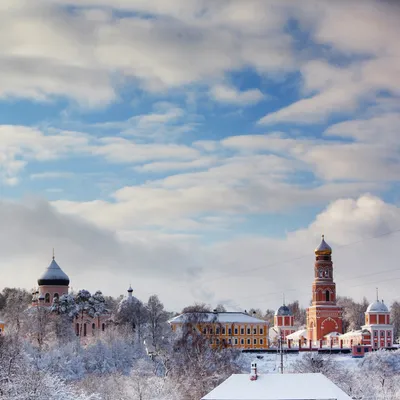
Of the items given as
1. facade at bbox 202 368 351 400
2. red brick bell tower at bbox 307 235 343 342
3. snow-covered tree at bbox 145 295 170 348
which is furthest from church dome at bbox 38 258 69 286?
facade at bbox 202 368 351 400

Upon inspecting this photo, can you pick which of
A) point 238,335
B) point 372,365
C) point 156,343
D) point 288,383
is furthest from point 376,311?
point 288,383

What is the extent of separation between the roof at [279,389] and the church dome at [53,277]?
67.6 meters

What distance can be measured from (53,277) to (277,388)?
7013cm

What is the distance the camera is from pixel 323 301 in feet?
415

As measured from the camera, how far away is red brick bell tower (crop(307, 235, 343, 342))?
126312 millimetres

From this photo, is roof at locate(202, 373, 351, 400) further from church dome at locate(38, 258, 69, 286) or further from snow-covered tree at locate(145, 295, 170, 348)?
church dome at locate(38, 258, 69, 286)

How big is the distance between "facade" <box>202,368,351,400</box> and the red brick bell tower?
7824cm

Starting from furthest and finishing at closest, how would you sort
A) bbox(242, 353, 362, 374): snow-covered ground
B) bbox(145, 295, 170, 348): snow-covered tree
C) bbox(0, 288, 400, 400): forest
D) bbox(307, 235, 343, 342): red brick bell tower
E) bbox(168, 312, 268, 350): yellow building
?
bbox(307, 235, 343, 342): red brick bell tower
bbox(168, 312, 268, 350): yellow building
bbox(145, 295, 170, 348): snow-covered tree
bbox(242, 353, 362, 374): snow-covered ground
bbox(0, 288, 400, 400): forest

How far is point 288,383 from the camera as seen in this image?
1885 inches

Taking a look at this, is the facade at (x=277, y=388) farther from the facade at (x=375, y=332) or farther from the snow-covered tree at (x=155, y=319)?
the facade at (x=375, y=332)

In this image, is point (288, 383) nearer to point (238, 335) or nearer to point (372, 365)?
point (372, 365)

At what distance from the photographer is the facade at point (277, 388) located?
46.5m

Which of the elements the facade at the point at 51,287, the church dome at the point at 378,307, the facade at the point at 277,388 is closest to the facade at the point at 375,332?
the church dome at the point at 378,307

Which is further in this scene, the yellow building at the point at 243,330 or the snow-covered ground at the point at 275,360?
the yellow building at the point at 243,330
